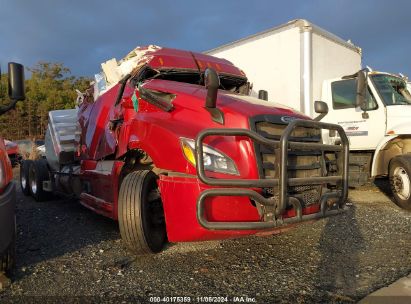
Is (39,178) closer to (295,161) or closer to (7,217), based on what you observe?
(7,217)

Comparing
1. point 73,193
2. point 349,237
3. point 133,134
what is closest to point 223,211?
point 133,134

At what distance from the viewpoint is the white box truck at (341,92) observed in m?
7.50

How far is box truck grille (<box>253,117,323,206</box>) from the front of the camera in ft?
12.0

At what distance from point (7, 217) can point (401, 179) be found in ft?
20.5

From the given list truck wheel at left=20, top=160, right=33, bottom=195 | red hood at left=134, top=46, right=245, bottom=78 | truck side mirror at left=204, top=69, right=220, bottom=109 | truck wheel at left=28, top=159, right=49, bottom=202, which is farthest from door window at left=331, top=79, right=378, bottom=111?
truck wheel at left=20, top=160, right=33, bottom=195

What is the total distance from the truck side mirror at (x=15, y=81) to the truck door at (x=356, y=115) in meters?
6.28

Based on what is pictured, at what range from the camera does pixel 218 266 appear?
398 cm

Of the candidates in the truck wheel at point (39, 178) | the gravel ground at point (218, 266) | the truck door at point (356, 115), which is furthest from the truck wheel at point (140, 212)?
the truck door at point (356, 115)

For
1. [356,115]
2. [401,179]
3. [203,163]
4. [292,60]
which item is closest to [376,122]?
[356,115]

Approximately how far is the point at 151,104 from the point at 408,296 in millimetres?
2897

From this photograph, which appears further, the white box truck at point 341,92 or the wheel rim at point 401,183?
the white box truck at point 341,92

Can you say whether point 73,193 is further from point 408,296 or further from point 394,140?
point 394,140

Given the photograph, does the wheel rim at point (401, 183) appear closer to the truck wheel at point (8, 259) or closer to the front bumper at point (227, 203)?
the front bumper at point (227, 203)

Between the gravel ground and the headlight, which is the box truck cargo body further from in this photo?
the headlight
